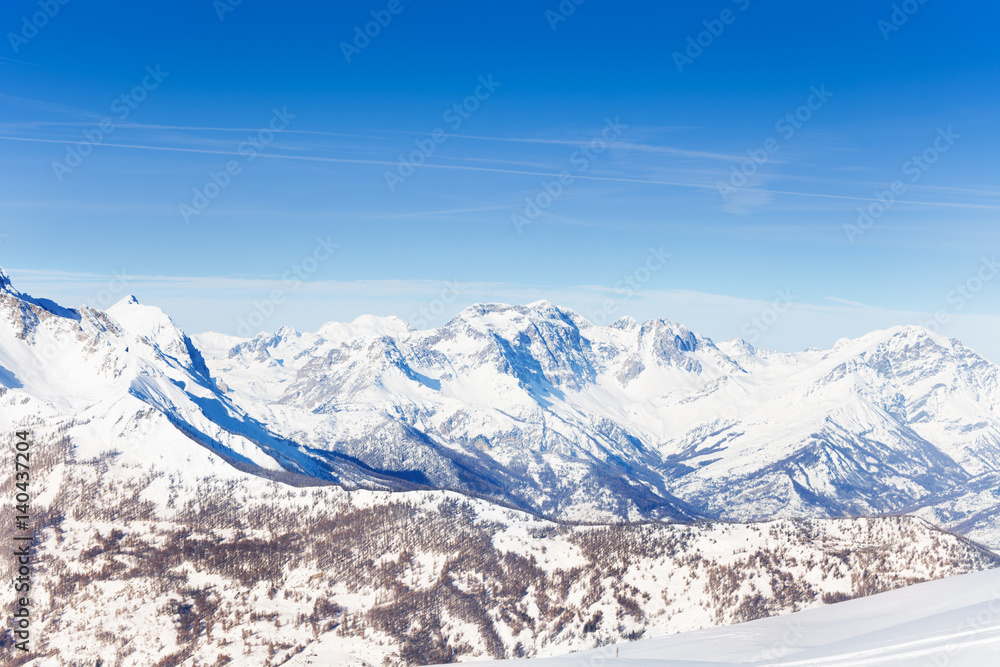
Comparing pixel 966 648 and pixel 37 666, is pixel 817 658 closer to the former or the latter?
pixel 966 648

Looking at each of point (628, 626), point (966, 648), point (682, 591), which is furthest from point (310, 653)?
point (966, 648)

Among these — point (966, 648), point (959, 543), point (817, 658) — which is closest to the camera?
point (966, 648)

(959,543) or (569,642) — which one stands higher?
(959,543)

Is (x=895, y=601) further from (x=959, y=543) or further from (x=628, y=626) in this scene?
(x=959, y=543)

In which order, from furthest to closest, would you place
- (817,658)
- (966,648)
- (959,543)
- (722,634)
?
1. (959,543)
2. (722,634)
3. (817,658)
4. (966,648)

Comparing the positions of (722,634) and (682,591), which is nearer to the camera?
(722,634)

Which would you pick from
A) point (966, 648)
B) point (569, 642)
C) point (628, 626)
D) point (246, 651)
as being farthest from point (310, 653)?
point (966, 648)
